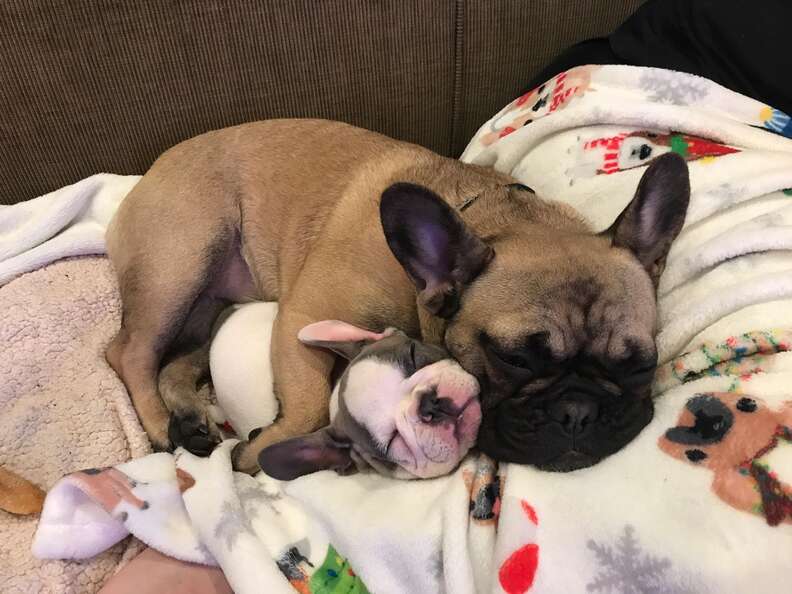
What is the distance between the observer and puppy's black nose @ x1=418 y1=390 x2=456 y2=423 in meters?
1.07

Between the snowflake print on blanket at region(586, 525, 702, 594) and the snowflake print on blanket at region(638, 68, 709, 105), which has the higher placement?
the snowflake print on blanket at region(638, 68, 709, 105)

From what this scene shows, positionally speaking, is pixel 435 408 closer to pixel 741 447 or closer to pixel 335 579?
pixel 335 579

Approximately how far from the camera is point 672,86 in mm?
1420

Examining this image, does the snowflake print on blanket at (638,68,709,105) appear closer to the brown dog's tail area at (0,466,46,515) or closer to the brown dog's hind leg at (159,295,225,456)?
the brown dog's hind leg at (159,295,225,456)

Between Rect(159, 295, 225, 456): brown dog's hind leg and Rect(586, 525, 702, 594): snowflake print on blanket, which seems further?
Rect(159, 295, 225, 456): brown dog's hind leg

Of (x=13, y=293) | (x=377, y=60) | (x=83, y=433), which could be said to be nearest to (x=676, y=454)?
(x=83, y=433)

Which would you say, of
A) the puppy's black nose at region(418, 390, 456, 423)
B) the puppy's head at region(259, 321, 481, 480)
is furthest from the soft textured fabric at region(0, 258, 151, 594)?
the puppy's black nose at region(418, 390, 456, 423)

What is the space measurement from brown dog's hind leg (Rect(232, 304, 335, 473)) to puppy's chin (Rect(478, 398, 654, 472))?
0.42 meters

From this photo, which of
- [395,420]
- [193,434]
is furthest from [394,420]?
[193,434]

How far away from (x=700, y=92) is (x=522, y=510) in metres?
0.93

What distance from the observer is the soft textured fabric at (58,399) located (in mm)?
1148

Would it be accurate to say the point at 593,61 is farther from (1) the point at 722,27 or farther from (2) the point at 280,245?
(2) the point at 280,245

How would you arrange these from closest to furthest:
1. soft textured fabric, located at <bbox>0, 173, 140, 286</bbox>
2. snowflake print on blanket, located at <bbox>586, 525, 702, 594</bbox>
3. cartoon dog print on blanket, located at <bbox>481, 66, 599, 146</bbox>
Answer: snowflake print on blanket, located at <bbox>586, 525, 702, 594</bbox>, cartoon dog print on blanket, located at <bbox>481, 66, 599, 146</bbox>, soft textured fabric, located at <bbox>0, 173, 140, 286</bbox>

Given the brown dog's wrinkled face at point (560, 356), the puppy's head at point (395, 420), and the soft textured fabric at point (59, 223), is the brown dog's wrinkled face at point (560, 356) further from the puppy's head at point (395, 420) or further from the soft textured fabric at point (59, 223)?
the soft textured fabric at point (59, 223)
